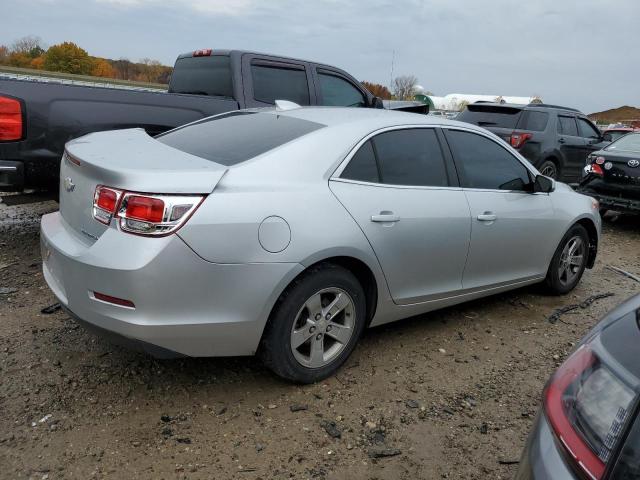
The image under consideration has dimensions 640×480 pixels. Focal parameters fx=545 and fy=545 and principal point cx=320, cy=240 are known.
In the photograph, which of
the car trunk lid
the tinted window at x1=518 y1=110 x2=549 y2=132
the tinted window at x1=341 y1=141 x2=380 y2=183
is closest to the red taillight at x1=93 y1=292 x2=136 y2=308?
the car trunk lid

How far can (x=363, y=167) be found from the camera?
127 inches

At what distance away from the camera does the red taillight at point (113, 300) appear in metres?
2.46

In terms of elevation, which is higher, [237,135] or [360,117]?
[360,117]

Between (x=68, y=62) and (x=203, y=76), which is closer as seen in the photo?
(x=203, y=76)

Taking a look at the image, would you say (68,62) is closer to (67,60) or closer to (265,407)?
(67,60)

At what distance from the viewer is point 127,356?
328 cm

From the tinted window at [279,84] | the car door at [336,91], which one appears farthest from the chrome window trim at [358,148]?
the car door at [336,91]

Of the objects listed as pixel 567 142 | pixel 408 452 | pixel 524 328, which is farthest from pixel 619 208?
pixel 408 452

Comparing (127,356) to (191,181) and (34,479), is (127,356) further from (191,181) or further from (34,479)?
(191,181)

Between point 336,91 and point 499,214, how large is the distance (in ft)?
11.5

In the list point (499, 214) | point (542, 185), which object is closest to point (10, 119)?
point (499, 214)

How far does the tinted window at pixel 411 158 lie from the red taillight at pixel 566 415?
1922mm

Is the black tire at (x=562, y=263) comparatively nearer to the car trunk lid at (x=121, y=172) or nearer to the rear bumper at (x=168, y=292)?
the rear bumper at (x=168, y=292)

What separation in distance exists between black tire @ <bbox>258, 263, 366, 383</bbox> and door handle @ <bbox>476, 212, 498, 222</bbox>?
117 cm
